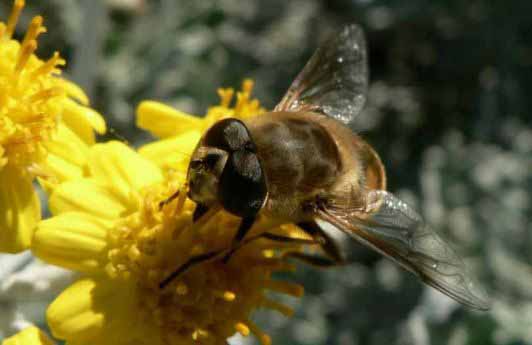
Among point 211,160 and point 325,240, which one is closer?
point 211,160

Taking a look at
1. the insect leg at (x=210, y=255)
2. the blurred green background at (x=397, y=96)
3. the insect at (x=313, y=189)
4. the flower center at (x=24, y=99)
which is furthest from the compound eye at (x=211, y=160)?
the blurred green background at (x=397, y=96)

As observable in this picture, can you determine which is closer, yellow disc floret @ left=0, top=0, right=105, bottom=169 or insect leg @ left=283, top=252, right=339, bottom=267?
yellow disc floret @ left=0, top=0, right=105, bottom=169

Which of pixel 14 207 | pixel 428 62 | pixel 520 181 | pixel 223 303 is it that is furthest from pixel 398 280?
pixel 14 207

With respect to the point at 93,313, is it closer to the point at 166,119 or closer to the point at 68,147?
the point at 68,147

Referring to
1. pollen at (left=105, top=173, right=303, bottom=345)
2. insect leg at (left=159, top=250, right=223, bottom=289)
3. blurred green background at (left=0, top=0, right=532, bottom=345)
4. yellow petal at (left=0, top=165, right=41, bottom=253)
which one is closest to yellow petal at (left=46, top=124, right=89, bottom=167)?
yellow petal at (left=0, top=165, right=41, bottom=253)

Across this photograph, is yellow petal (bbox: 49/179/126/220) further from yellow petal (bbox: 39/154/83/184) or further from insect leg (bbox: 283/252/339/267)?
insect leg (bbox: 283/252/339/267)

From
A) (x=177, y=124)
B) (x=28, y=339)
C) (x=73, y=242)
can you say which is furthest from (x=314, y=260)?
(x=28, y=339)

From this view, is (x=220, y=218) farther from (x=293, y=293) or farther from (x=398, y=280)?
(x=398, y=280)
